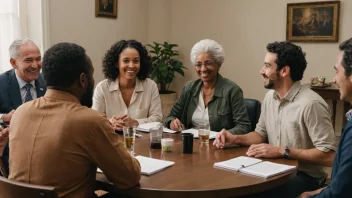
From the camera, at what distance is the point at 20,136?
1.46 metres

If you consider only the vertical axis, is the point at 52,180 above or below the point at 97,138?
below

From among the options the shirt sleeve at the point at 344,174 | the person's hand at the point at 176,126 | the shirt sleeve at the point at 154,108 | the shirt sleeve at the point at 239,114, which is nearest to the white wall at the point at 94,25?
the shirt sleeve at the point at 154,108

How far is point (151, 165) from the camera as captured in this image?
174cm

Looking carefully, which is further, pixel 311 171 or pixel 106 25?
pixel 106 25

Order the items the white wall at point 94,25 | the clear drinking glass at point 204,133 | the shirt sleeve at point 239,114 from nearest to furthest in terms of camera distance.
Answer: the clear drinking glass at point 204,133 → the shirt sleeve at point 239,114 → the white wall at point 94,25

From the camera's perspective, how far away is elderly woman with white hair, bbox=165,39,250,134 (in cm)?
267

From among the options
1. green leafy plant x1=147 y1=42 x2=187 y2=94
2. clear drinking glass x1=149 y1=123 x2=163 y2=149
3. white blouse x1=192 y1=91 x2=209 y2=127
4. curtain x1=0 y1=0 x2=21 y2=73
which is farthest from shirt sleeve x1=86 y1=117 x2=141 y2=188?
green leafy plant x1=147 y1=42 x2=187 y2=94

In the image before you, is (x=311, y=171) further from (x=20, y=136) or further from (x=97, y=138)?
(x=20, y=136)

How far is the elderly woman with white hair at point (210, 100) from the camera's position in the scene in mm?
2666

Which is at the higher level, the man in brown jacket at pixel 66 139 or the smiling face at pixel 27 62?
the smiling face at pixel 27 62

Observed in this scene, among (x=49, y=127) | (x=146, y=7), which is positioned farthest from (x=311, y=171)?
(x=146, y=7)

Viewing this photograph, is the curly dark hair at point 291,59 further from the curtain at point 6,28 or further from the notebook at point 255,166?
the curtain at point 6,28

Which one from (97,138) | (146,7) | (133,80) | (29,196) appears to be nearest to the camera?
(29,196)

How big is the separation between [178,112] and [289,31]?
281 cm
